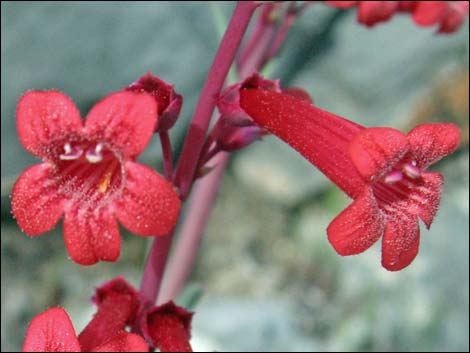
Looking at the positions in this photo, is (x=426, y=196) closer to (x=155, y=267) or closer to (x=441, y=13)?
(x=155, y=267)

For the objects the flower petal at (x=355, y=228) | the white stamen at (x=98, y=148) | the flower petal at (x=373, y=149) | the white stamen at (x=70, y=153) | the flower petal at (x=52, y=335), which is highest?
the flower petal at (x=373, y=149)

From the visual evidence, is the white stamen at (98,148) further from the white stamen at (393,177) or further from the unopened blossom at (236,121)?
the white stamen at (393,177)

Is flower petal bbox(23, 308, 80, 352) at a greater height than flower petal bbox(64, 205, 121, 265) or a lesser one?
lesser

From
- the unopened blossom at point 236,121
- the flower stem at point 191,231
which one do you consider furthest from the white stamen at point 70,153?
the flower stem at point 191,231

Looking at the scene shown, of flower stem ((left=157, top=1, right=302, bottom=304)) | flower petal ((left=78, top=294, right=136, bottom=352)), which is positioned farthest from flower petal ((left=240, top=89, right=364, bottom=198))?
flower stem ((left=157, top=1, right=302, bottom=304))

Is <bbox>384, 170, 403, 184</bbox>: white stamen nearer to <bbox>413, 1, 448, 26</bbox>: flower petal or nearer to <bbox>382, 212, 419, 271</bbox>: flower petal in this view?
<bbox>382, 212, 419, 271</bbox>: flower petal

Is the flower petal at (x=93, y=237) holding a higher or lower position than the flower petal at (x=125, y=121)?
lower

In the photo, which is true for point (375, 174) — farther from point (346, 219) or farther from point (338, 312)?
point (338, 312)
